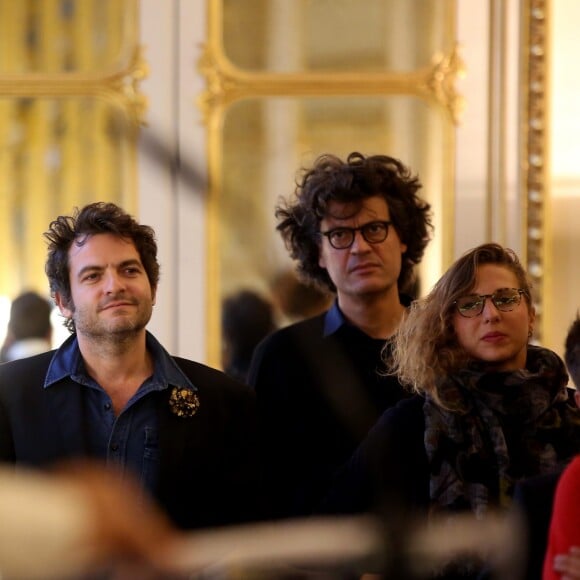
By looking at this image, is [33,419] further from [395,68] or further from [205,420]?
[395,68]

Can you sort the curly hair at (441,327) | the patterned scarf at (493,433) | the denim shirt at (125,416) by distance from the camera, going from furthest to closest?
the denim shirt at (125,416) → the curly hair at (441,327) → the patterned scarf at (493,433)

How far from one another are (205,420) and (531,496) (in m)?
0.94

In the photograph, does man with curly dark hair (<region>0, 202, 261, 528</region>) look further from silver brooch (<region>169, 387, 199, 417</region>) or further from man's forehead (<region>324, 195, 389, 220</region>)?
man's forehead (<region>324, 195, 389, 220</region>)

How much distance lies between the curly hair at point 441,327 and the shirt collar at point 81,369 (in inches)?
19.6

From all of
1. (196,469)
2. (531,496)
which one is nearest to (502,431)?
(531,496)

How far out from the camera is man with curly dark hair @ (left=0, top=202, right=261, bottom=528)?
247cm

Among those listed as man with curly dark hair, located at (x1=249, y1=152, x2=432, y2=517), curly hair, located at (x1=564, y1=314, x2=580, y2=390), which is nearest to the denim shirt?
man with curly dark hair, located at (x1=249, y1=152, x2=432, y2=517)

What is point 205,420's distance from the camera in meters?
2.55

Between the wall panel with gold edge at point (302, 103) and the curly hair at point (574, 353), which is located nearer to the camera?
the curly hair at point (574, 353)

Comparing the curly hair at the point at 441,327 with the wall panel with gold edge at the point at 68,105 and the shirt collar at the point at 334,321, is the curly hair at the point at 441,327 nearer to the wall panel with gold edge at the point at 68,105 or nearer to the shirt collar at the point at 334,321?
the shirt collar at the point at 334,321

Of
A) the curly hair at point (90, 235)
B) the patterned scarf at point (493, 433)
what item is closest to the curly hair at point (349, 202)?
the curly hair at point (90, 235)

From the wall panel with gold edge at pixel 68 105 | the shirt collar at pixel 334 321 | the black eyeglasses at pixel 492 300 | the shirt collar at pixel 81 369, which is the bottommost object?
the shirt collar at pixel 81 369

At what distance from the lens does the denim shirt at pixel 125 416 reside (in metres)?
2.45

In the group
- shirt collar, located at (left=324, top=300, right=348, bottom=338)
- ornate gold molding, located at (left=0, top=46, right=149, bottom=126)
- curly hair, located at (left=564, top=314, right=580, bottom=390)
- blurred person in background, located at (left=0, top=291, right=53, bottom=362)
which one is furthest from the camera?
ornate gold molding, located at (left=0, top=46, right=149, bottom=126)
